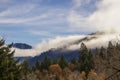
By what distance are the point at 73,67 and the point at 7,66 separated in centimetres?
12089

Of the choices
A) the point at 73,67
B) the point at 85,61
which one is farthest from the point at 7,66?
the point at 73,67

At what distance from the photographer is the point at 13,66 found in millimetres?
41250

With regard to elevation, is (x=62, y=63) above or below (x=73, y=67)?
above

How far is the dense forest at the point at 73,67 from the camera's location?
17.2 m

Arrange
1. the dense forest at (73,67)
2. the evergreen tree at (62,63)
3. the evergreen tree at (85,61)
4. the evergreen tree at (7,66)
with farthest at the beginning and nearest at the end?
the evergreen tree at (62,63) < the evergreen tree at (85,61) < the evergreen tree at (7,66) < the dense forest at (73,67)

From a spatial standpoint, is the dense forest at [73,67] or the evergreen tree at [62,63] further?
the evergreen tree at [62,63]

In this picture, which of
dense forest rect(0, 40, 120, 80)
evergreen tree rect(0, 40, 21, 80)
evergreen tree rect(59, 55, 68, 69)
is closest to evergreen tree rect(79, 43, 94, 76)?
dense forest rect(0, 40, 120, 80)

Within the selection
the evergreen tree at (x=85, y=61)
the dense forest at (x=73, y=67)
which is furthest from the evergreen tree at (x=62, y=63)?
the evergreen tree at (x=85, y=61)

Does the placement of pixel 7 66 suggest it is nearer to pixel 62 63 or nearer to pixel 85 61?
pixel 85 61

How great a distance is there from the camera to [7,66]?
38469 millimetres

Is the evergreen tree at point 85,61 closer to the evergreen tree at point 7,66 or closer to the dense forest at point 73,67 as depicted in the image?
the dense forest at point 73,67

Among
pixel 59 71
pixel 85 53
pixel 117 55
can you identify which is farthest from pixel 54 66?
pixel 117 55

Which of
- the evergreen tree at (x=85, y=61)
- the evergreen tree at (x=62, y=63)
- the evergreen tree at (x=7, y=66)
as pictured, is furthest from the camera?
the evergreen tree at (x=62, y=63)

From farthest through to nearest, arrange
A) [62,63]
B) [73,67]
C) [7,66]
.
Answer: [62,63]
[73,67]
[7,66]
